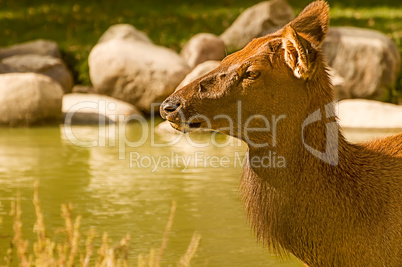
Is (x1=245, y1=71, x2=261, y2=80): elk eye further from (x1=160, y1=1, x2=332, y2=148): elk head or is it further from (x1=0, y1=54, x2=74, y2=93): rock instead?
(x1=0, y1=54, x2=74, y2=93): rock

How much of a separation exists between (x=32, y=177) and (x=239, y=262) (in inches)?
170

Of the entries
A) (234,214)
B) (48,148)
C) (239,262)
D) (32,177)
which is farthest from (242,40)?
(239,262)

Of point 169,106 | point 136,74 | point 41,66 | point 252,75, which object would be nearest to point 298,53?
point 252,75

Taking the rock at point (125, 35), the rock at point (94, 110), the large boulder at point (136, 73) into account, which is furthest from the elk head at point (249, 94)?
the rock at point (125, 35)

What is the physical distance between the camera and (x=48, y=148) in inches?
491

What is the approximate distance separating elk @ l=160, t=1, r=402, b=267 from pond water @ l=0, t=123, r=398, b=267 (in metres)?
0.68

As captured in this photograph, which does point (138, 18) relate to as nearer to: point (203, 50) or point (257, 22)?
point (257, 22)

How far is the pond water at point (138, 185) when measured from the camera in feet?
23.6

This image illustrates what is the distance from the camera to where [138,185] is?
377 inches

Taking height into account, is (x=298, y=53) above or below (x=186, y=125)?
above

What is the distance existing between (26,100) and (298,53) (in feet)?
37.7

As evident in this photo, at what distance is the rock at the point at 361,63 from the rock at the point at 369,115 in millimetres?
1663

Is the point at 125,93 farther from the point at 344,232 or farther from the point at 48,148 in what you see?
the point at 344,232

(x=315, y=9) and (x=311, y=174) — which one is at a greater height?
(x=315, y=9)
